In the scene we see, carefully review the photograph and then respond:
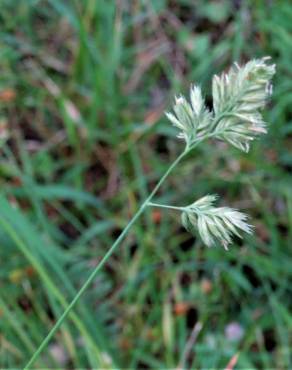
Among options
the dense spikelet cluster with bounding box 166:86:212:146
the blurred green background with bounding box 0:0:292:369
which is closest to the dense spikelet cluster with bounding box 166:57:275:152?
the dense spikelet cluster with bounding box 166:86:212:146

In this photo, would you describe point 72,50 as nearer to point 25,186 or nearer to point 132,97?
point 132,97

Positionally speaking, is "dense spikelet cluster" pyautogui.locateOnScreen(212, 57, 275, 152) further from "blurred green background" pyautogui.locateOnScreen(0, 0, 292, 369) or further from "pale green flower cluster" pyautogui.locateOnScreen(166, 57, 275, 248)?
"blurred green background" pyautogui.locateOnScreen(0, 0, 292, 369)

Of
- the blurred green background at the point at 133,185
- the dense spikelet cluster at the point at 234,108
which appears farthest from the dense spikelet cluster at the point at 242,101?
the blurred green background at the point at 133,185

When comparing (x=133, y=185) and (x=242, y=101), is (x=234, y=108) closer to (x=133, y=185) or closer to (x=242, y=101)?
(x=242, y=101)

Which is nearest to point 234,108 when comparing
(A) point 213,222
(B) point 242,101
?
(B) point 242,101

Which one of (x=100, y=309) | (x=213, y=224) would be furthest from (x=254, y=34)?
(x=213, y=224)

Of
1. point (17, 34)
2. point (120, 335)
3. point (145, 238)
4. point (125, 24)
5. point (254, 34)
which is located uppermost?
point (17, 34)
